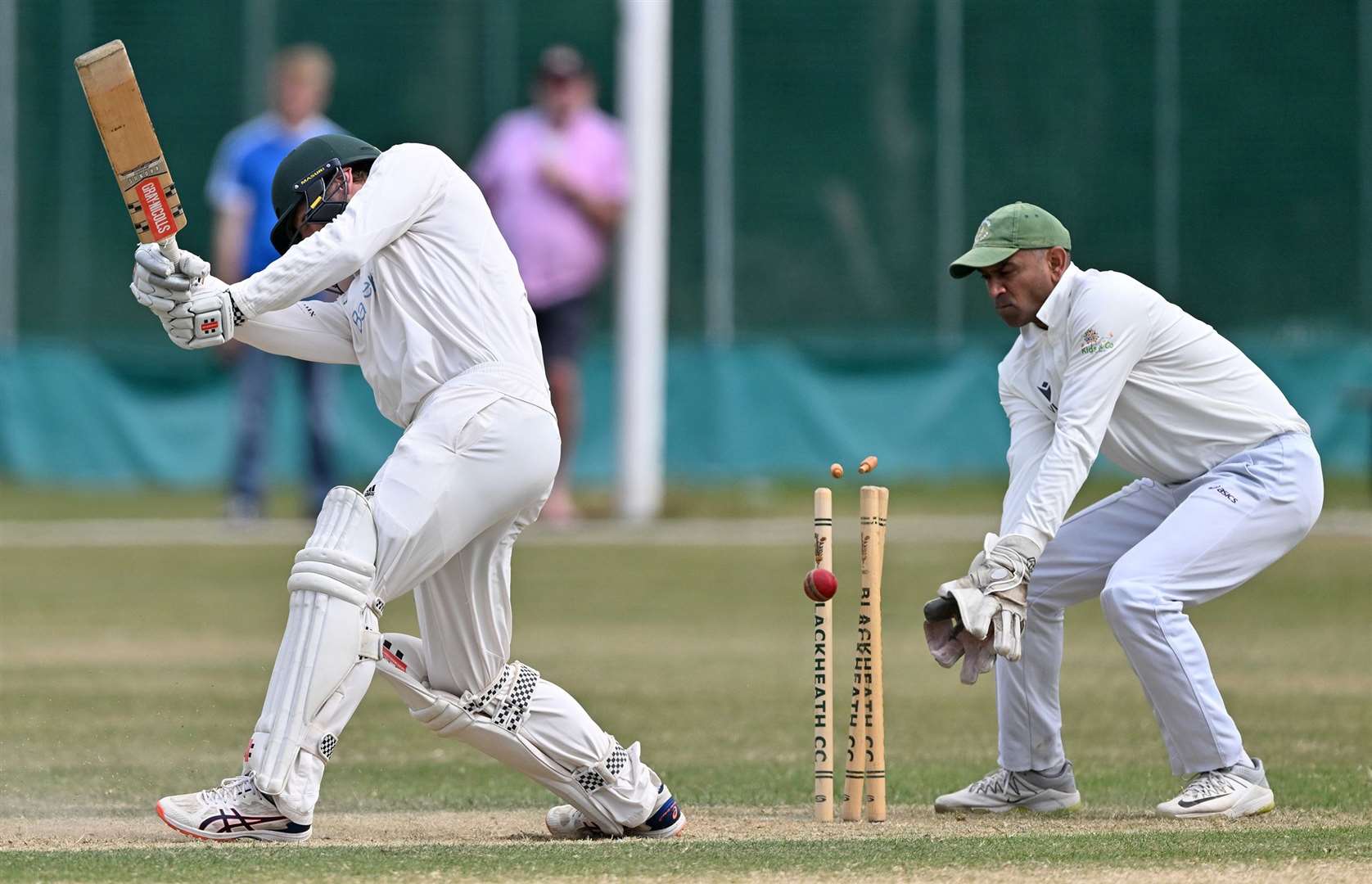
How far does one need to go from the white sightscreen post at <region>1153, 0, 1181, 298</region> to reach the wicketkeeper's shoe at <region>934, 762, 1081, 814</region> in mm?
14741

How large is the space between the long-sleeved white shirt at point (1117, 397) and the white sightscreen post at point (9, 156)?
16.3m

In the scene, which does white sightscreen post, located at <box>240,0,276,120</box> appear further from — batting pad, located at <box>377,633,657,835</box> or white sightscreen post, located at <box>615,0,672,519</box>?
batting pad, located at <box>377,633,657,835</box>

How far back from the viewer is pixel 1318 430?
1947 cm

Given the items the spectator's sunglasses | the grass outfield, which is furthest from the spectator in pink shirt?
the spectator's sunglasses

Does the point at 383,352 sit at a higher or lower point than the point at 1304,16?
lower

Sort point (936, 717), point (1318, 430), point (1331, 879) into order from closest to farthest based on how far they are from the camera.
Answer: point (1331, 879) → point (936, 717) → point (1318, 430)

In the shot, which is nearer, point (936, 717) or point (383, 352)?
point (383, 352)

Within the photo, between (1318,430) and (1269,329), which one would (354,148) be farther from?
(1269,329)

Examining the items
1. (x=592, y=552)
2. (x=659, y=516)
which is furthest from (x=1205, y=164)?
(x=592, y=552)

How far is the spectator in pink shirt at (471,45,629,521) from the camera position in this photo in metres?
16.8

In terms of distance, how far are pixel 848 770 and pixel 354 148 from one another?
93.4 inches

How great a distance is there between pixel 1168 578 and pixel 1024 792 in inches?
34.5

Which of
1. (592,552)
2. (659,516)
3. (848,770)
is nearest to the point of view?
(848,770)

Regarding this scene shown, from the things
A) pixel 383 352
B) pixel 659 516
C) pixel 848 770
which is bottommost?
pixel 659 516
